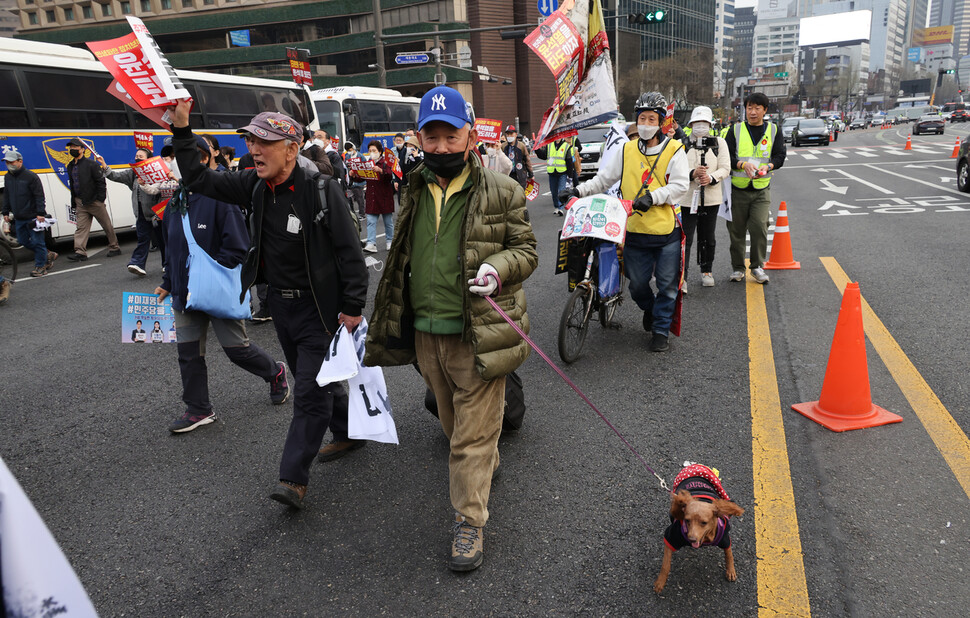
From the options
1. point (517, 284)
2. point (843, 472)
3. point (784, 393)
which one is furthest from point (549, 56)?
point (843, 472)

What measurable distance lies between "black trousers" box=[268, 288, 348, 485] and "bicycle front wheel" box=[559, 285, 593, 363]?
7.02 ft

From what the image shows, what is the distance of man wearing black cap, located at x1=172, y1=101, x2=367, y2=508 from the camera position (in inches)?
125

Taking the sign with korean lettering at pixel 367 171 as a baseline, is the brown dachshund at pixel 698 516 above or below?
below

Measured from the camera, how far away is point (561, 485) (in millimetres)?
3340

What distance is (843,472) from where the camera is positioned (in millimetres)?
3305

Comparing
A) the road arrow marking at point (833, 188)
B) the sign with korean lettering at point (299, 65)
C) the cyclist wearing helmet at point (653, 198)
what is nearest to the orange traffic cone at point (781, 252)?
the cyclist wearing helmet at point (653, 198)

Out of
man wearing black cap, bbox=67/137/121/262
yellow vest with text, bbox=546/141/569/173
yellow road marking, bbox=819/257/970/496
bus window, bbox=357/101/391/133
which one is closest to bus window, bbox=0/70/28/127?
man wearing black cap, bbox=67/137/121/262

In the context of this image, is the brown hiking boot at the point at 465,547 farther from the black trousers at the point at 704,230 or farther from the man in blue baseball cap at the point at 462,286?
the black trousers at the point at 704,230

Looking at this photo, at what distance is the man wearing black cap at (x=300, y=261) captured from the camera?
3.17m

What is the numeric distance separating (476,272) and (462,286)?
0.08 m

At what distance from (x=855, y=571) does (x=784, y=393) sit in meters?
1.89

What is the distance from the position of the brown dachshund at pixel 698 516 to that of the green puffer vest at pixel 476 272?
0.87 meters

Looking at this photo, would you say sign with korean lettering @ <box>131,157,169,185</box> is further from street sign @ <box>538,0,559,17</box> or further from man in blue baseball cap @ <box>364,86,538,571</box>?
street sign @ <box>538,0,559,17</box>

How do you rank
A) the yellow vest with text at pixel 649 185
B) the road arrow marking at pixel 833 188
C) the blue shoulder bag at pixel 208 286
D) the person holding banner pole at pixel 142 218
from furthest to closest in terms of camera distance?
1. the road arrow marking at pixel 833 188
2. the person holding banner pole at pixel 142 218
3. the yellow vest with text at pixel 649 185
4. the blue shoulder bag at pixel 208 286
